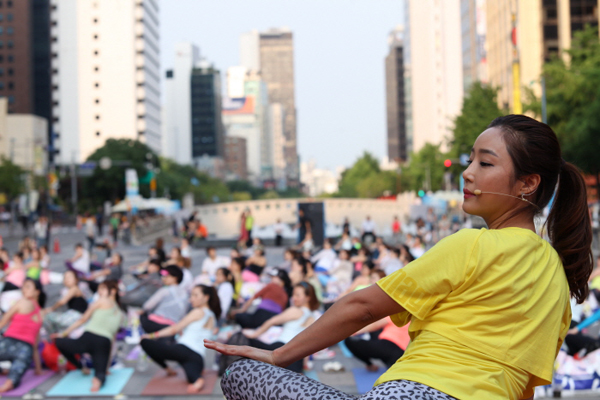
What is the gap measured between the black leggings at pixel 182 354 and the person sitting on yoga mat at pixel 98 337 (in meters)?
0.54

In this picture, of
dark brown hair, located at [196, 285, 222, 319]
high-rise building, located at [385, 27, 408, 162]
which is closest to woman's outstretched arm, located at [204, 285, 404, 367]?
dark brown hair, located at [196, 285, 222, 319]

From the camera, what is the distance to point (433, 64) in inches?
4596

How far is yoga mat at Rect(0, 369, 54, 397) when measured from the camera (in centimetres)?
743

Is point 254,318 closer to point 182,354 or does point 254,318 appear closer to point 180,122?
point 182,354

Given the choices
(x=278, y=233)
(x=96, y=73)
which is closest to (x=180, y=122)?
(x=96, y=73)

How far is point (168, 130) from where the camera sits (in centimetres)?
19412

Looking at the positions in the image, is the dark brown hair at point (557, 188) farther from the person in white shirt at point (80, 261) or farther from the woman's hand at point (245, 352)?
the person in white shirt at point (80, 261)

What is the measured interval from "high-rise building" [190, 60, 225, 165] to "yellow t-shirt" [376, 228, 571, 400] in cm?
18573

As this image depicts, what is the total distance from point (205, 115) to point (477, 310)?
190m

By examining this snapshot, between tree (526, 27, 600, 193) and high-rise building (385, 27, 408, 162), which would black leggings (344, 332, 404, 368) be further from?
high-rise building (385, 27, 408, 162)

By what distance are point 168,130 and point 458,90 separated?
110254 mm

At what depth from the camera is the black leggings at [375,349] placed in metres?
6.86

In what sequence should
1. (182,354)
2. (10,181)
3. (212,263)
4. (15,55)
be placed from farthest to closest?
(15,55), (10,181), (212,263), (182,354)

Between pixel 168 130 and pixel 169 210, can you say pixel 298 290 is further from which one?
pixel 168 130
